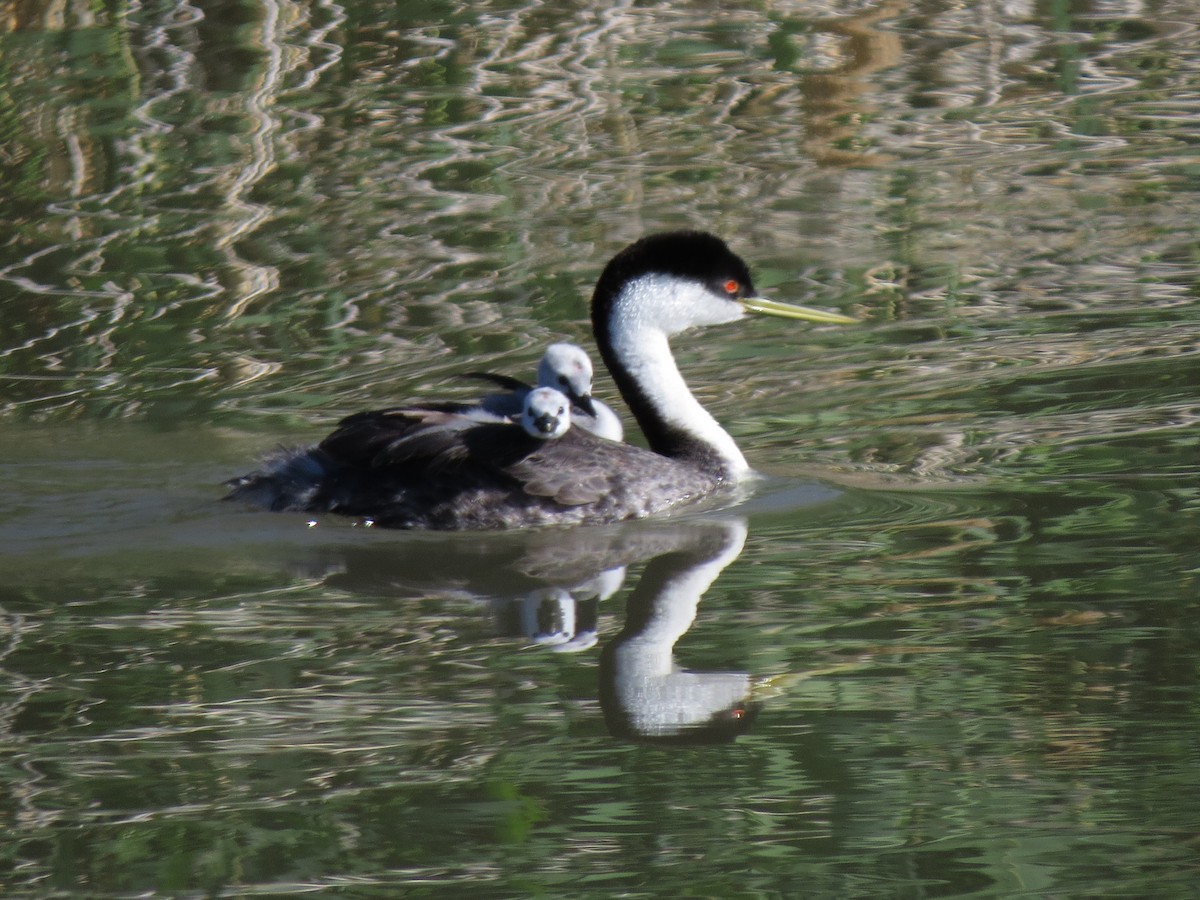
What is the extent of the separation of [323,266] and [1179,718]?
264 inches

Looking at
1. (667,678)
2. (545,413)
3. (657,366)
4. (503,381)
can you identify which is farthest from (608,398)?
(667,678)

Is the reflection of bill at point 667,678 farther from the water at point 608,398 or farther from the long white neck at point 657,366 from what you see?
the long white neck at point 657,366

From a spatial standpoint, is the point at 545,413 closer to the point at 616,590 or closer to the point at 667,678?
the point at 616,590

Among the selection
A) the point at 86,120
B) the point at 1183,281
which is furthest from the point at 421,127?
the point at 1183,281

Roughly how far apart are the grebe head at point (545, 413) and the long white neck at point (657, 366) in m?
0.69

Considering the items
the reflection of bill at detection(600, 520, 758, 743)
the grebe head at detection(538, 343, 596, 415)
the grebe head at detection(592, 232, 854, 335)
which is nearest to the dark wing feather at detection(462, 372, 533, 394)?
the grebe head at detection(538, 343, 596, 415)

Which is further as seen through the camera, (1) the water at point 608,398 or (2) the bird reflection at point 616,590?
(2) the bird reflection at point 616,590

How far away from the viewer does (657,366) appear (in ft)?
26.9

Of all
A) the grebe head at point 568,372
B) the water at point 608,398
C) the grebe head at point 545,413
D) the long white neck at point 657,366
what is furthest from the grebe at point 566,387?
the water at point 608,398

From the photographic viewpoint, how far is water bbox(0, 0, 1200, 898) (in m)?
4.79

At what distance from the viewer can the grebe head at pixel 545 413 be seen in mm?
7461

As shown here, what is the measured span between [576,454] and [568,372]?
49 centimetres

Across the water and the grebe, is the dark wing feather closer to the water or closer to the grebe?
the grebe

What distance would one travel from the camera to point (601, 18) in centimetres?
1526
